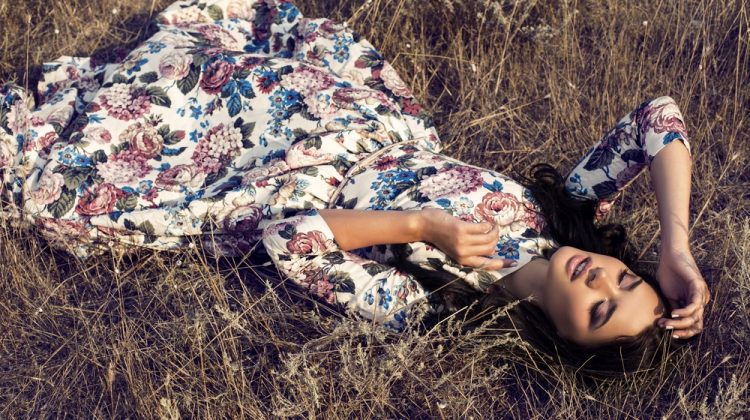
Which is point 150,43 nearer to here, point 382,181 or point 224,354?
point 382,181

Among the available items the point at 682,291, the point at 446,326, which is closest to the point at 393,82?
the point at 446,326

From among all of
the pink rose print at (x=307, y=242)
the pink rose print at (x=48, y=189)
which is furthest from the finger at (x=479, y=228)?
the pink rose print at (x=48, y=189)

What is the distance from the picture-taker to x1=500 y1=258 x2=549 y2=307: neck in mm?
2793

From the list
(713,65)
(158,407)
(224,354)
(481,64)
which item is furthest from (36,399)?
(713,65)

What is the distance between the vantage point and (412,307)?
2.87 meters

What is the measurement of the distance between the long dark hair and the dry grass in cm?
8

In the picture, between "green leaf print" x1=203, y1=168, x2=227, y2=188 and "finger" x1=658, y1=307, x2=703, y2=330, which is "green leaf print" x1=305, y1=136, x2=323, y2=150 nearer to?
"green leaf print" x1=203, y1=168, x2=227, y2=188

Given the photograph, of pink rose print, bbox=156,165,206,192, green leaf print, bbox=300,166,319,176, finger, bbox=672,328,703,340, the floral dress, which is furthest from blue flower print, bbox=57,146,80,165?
finger, bbox=672,328,703,340

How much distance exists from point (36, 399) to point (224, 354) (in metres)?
0.76

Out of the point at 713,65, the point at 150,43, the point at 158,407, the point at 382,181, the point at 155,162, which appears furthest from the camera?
the point at 713,65

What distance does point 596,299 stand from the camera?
264 cm

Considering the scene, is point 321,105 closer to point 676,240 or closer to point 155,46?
point 155,46

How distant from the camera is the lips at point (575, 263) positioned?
268 centimetres

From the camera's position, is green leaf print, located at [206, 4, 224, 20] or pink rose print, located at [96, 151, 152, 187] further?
green leaf print, located at [206, 4, 224, 20]
